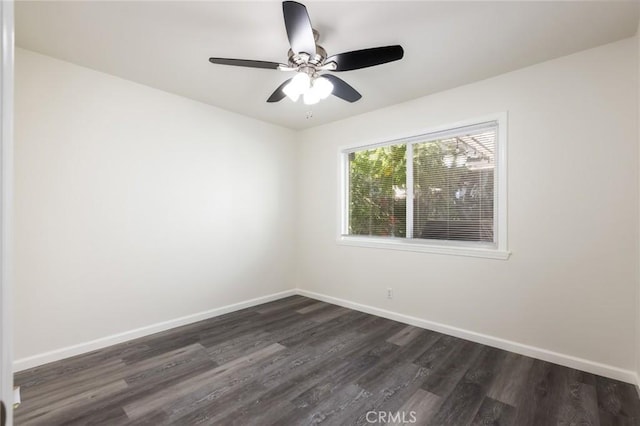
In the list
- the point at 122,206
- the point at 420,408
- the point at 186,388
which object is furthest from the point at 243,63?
the point at 420,408

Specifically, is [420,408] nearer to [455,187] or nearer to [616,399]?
[616,399]

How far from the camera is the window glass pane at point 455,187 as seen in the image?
9.77 ft

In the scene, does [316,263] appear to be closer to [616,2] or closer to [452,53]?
[452,53]

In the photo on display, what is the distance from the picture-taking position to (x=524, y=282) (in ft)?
8.75

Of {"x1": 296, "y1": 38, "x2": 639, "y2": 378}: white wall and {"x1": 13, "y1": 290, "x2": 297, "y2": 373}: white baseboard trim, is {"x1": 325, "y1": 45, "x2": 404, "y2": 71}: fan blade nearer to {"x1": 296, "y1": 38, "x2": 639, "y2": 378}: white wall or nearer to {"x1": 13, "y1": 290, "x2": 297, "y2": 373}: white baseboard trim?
{"x1": 296, "y1": 38, "x2": 639, "y2": 378}: white wall

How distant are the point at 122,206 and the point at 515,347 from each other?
380cm

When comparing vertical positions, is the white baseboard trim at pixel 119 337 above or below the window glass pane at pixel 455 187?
below

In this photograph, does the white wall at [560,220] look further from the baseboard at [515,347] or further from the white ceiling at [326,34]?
the white ceiling at [326,34]

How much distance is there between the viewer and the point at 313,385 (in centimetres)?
220

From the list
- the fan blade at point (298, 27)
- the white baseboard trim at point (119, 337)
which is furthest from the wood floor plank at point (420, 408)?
the white baseboard trim at point (119, 337)

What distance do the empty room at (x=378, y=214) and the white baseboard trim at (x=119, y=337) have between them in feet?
0.06

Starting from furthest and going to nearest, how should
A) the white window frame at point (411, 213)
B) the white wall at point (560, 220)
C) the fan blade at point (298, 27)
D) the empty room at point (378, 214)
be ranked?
1. the white window frame at point (411, 213)
2. the white wall at point (560, 220)
3. the empty room at point (378, 214)
4. the fan blade at point (298, 27)

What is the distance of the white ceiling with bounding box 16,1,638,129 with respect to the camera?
1922mm

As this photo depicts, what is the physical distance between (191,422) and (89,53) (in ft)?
9.19
